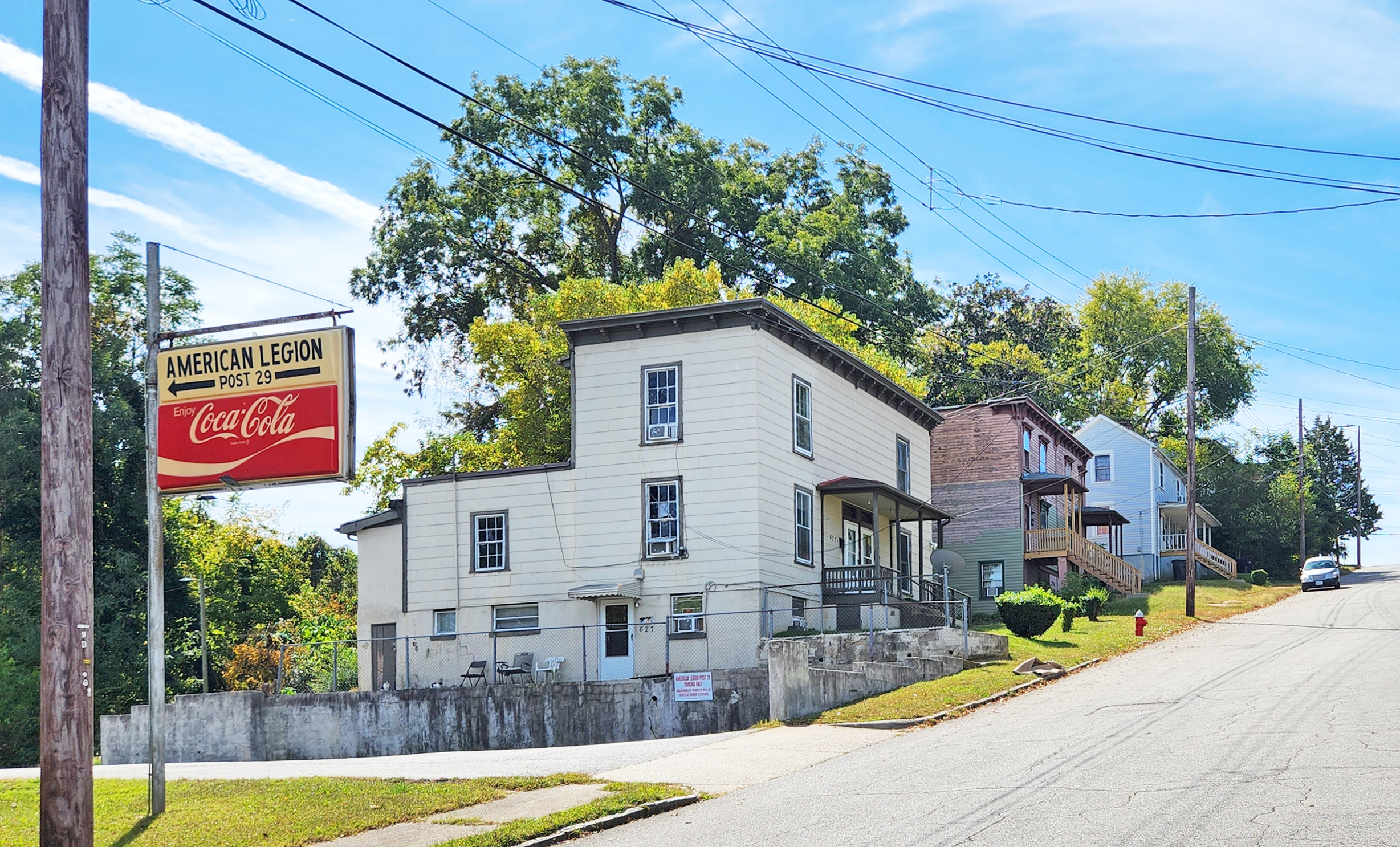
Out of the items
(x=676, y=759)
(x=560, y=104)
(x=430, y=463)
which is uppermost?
(x=560, y=104)

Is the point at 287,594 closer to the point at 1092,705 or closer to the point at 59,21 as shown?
the point at 1092,705

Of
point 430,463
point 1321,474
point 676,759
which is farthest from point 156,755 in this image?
point 1321,474

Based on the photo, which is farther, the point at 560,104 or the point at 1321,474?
the point at 1321,474

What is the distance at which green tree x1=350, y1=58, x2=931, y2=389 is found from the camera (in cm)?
5934

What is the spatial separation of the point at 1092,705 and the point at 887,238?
146 feet

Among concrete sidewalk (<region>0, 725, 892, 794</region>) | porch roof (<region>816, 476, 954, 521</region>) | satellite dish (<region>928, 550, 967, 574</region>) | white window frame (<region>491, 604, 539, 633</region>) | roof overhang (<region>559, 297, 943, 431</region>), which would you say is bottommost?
concrete sidewalk (<region>0, 725, 892, 794</region>)

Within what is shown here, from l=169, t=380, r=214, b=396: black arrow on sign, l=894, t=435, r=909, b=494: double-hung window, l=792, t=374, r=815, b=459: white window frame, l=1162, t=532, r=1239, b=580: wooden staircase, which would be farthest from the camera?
l=1162, t=532, r=1239, b=580: wooden staircase

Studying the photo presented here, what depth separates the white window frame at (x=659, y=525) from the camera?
33281 mm

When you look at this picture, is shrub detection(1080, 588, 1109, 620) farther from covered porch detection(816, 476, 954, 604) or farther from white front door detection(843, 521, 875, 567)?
white front door detection(843, 521, 875, 567)

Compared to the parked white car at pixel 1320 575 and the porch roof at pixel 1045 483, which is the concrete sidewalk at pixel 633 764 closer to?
the porch roof at pixel 1045 483

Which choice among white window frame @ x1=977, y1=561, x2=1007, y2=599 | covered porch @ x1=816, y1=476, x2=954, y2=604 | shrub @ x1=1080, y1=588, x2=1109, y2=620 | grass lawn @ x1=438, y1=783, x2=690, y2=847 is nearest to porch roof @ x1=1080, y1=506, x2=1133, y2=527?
white window frame @ x1=977, y1=561, x2=1007, y2=599

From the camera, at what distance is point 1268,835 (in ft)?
39.6

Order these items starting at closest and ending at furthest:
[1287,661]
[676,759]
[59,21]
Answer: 1. [59,21]
2. [676,759]
3. [1287,661]

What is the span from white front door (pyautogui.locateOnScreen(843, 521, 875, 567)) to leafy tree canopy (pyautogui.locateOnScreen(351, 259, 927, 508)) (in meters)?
7.73
